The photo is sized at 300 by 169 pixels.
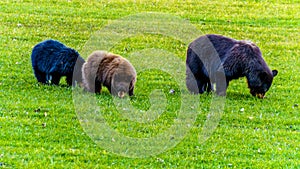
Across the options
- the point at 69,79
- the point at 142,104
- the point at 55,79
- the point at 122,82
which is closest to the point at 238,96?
the point at 142,104

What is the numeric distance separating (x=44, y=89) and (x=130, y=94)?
2.13 m

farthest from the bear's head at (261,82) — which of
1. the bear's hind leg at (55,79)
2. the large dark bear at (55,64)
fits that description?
the bear's hind leg at (55,79)

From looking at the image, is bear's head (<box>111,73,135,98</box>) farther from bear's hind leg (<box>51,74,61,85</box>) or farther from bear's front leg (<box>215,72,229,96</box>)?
bear's front leg (<box>215,72,229,96</box>)

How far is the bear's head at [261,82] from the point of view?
14789 mm

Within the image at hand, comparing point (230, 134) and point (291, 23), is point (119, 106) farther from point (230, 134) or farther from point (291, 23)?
point (291, 23)

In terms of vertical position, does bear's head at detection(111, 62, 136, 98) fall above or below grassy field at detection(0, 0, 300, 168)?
above

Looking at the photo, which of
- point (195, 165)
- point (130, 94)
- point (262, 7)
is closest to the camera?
point (195, 165)

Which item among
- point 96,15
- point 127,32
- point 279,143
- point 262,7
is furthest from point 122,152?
point 262,7

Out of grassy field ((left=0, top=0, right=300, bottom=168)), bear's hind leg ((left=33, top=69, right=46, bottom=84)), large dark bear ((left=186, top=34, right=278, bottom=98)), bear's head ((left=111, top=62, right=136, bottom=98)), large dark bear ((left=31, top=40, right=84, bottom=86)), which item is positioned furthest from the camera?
bear's hind leg ((left=33, top=69, right=46, bottom=84))

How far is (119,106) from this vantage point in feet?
45.4

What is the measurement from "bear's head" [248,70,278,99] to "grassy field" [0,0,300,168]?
1.03 feet

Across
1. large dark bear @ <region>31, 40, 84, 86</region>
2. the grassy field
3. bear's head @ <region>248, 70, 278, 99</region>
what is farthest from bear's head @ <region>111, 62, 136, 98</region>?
bear's head @ <region>248, 70, 278, 99</region>

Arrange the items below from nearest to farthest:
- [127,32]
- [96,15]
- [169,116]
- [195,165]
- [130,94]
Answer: [195,165] → [169,116] → [130,94] → [127,32] → [96,15]

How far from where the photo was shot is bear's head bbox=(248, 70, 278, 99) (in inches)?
582
